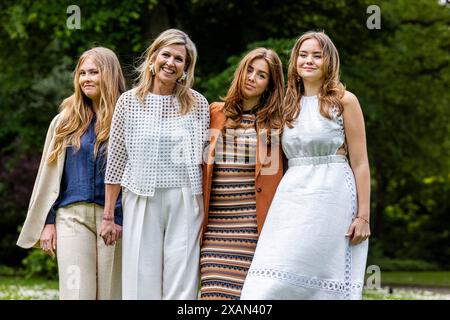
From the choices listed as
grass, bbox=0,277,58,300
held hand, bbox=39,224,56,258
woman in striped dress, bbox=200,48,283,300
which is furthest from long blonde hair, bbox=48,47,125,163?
grass, bbox=0,277,58,300

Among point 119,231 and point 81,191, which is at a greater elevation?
point 81,191

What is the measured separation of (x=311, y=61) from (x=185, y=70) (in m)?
0.85

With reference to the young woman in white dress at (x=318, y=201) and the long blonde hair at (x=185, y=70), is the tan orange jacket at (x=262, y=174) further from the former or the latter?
the long blonde hair at (x=185, y=70)

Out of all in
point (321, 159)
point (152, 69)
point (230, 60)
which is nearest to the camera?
point (321, 159)

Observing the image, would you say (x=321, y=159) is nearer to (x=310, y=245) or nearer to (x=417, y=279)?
(x=310, y=245)

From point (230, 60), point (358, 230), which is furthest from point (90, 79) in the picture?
point (230, 60)

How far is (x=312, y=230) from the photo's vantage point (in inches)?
198

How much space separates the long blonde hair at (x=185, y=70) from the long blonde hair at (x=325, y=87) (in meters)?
0.64

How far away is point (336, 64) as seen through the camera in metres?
5.24

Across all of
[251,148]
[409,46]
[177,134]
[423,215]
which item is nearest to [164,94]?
[177,134]

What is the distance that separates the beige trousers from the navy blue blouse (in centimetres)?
6

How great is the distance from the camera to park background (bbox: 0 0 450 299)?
14.7m

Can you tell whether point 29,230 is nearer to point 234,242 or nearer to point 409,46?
point 234,242

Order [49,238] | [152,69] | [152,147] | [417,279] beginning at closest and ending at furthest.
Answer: [152,147] < [152,69] < [49,238] < [417,279]
